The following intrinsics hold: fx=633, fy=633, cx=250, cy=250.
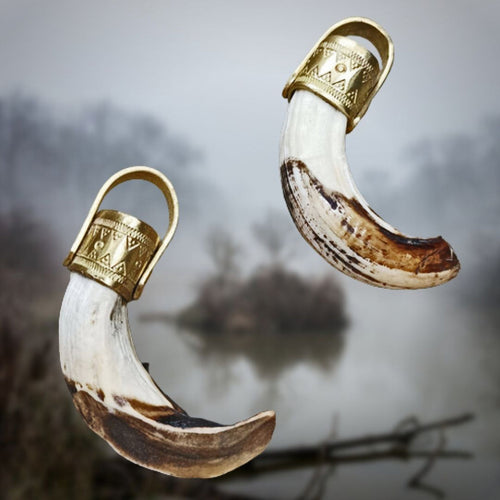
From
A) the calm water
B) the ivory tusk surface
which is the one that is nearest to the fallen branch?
the calm water

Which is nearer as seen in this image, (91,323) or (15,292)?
(91,323)

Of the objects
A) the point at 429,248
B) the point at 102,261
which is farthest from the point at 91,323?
the point at 429,248

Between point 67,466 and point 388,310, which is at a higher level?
point 388,310

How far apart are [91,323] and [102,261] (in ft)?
0.22

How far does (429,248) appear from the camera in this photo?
27.1 inches

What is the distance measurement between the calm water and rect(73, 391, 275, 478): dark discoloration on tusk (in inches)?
36.6

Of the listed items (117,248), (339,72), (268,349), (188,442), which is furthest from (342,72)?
(268,349)

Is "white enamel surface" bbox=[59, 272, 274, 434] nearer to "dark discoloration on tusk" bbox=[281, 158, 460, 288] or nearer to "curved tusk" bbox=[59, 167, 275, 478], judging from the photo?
"curved tusk" bbox=[59, 167, 275, 478]

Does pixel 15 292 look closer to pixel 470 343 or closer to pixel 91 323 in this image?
pixel 91 323

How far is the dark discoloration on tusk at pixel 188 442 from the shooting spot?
64 centimetres

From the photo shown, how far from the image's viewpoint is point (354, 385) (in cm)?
162

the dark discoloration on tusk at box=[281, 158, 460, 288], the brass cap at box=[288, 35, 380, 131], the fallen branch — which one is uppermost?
the brass cap at box=[288, 35, 380, 131]

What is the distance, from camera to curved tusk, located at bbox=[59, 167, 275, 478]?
0.65 m

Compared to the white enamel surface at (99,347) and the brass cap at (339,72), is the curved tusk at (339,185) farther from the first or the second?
the white enamel surface at (99,347)
